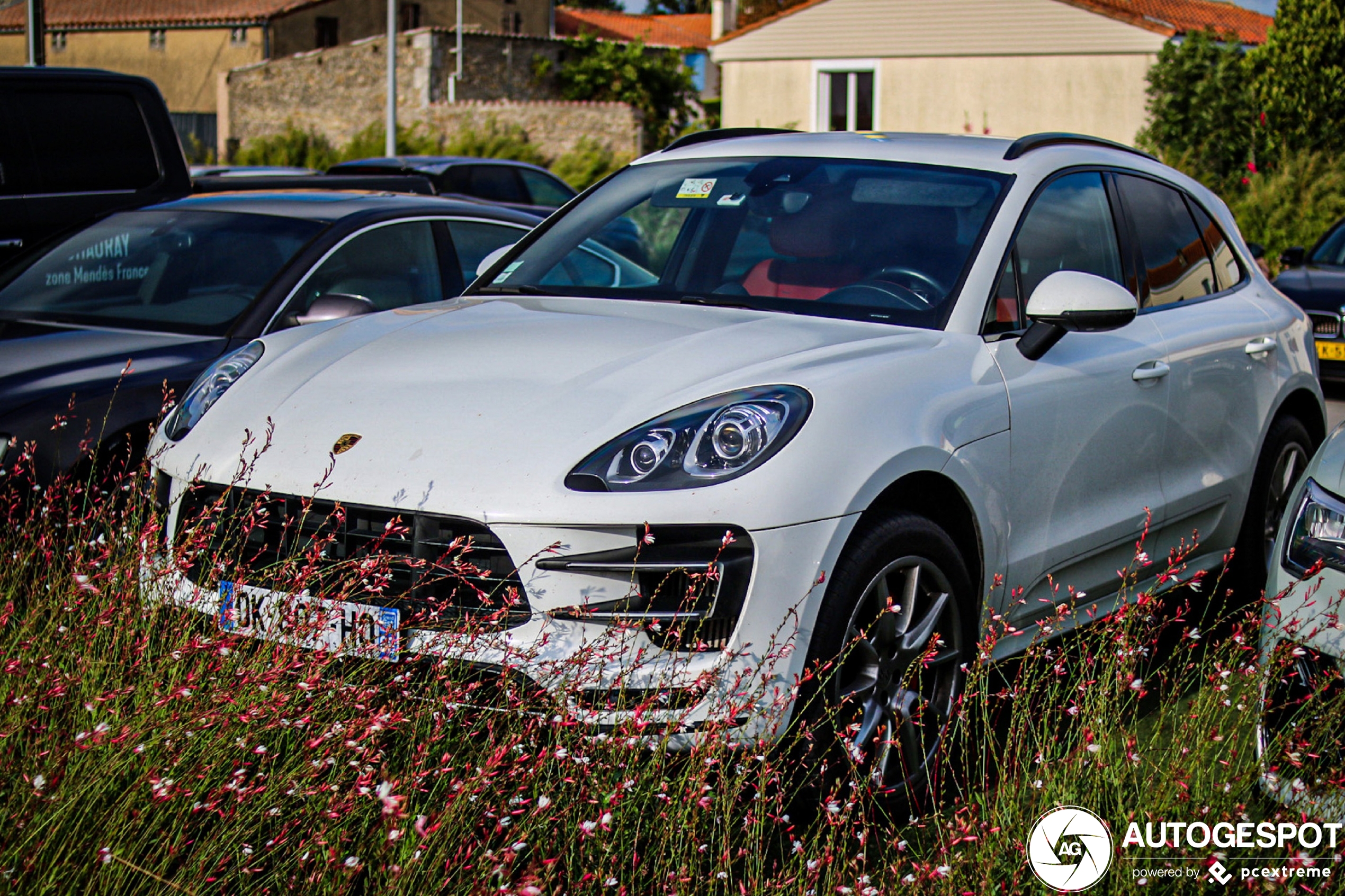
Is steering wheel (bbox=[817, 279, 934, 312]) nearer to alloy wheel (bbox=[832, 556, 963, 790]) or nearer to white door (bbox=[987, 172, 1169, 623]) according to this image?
white door (bbox=[987, 172, 1169, 623])

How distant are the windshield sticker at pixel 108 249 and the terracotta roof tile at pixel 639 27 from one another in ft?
181

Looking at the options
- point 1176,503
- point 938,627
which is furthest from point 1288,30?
point 938,627

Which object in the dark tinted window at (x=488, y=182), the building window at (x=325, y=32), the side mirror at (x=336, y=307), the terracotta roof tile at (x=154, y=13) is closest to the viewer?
the side mirror at (x=336, y=307)

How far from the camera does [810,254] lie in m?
4.46

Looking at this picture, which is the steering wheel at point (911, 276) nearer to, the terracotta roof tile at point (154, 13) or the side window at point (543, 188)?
the side window at point (543, 188)

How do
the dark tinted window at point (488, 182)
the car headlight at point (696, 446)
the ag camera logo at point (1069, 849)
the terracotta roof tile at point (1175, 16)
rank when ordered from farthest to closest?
the terracotta roof tile at point (1175, 16) → the dark tinted window at point (488, 182) → the car headlight at point (696, 446) → the ag camera logo at point (1069, 849)

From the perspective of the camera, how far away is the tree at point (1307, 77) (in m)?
23.3

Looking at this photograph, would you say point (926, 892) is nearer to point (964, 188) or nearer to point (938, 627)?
point (938, 627)

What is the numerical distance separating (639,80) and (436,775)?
138 feet

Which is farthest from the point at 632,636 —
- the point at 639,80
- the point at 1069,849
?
the point at 639,80

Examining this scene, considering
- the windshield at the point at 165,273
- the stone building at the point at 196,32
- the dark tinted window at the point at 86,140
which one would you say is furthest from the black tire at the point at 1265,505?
the stone building at the point at 196,32

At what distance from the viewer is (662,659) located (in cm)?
312

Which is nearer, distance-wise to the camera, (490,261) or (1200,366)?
(1200,366)

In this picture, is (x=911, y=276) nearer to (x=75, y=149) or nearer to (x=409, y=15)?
(x=75, y=149)
